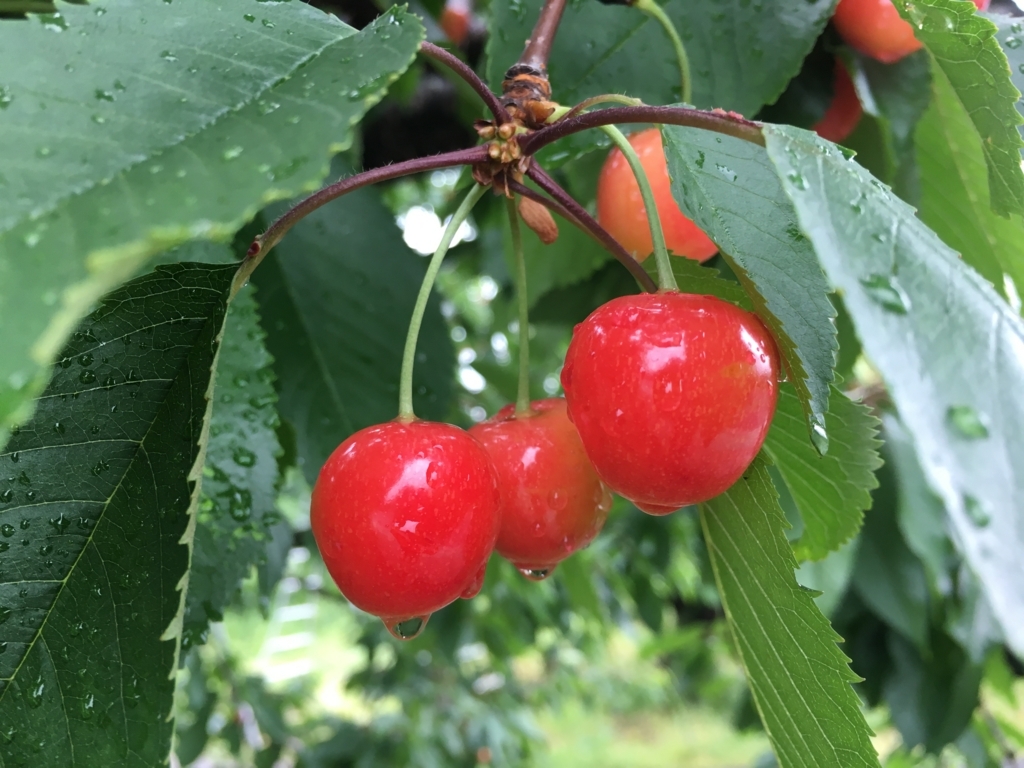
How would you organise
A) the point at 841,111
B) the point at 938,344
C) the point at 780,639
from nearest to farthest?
1. the point at 938,344
2. the point at 780,639
3. the point at 841,111

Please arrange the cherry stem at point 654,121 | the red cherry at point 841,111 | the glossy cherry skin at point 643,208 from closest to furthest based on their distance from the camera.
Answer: the cherry stem at point 654,121, the glossy cherry skin at point 643,208, the red cherry at point 841,111

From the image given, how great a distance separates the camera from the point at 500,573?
1.94 meters

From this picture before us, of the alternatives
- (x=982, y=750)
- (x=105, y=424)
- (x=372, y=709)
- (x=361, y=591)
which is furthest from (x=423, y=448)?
(x=372, y=709)

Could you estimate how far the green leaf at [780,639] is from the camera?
557 millimetres

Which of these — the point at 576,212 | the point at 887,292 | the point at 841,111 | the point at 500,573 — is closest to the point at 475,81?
the point at 576,212

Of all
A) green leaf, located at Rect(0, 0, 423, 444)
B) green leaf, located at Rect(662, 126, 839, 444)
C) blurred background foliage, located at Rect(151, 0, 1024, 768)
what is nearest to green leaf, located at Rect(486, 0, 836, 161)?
blurred background foliage, located at Rect(151, 0, 1024, 768)

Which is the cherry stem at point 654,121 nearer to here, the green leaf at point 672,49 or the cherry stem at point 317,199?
the cherry stem at point 317,199

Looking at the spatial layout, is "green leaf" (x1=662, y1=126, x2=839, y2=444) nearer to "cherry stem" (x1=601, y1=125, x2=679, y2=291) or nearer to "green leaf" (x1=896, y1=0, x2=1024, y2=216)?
"cherry stem" (x1=601, y1=125, x2=679, y2=291)

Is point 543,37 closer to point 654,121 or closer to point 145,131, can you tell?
point 654,121

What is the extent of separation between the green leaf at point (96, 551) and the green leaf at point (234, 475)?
171mm

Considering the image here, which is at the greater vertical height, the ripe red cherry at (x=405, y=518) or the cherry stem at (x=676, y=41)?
the cherry stem at (x=676, y=41)

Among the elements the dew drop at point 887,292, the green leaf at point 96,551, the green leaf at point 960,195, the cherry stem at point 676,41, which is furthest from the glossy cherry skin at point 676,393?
the green leaf at point 960,195

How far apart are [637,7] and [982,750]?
1.99 metres

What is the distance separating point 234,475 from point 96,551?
0.20 metres
